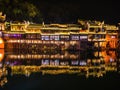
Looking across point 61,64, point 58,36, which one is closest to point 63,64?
point 61,64

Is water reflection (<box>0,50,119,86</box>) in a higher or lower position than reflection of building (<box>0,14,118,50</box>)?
lower

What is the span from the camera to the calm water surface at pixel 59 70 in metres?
6.28

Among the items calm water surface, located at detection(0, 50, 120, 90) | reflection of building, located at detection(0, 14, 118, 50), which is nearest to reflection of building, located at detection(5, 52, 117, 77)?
→ calm water surface, located at detection(0, 50, 120, 90)

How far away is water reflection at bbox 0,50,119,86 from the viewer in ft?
24.5

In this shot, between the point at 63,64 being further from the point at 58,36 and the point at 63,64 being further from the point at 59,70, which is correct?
the point at 58,36

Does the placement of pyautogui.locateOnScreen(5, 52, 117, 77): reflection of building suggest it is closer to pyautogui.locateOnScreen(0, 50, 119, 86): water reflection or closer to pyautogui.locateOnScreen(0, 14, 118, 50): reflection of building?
pyautogui.locateOnScreen(0, 50, 119, 86): water reflection

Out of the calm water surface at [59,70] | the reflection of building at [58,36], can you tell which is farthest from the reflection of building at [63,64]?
the reflection of building at [58,36]

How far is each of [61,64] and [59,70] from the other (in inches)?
29.2

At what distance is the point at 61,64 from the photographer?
841 cm

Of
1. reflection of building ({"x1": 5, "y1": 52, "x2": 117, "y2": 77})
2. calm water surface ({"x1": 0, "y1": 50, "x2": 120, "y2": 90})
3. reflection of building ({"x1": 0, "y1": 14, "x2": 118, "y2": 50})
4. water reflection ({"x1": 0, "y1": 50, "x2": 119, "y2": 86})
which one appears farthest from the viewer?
reflection of building ({"x1": 0, "y1": 14, "x2": 118, "y2": 50})

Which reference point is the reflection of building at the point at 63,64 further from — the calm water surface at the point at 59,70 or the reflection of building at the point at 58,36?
the reflection of building at the point at 58,36

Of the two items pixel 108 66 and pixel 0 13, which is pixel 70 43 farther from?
pixel 108 66

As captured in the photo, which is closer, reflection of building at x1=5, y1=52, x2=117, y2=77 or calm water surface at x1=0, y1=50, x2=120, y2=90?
calm water surface at x1=0, y1=50, x2=120, y2=90

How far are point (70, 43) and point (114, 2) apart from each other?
1993 millimetres
